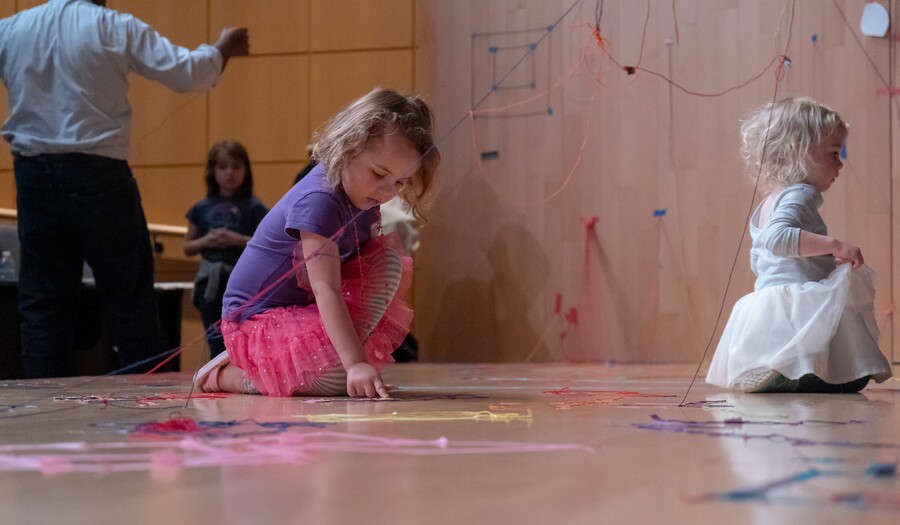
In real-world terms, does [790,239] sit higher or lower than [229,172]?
lower

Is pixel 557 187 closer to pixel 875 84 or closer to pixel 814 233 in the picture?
pixel 875 84

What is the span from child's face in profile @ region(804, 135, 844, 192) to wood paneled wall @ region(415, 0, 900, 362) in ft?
4.33

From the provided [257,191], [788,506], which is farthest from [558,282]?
[788,506]

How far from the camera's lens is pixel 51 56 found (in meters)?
2.33

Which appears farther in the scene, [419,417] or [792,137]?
[792,137]

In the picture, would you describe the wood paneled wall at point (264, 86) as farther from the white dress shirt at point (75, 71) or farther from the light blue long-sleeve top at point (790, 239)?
the light blue long-sleeve top at point (790, 239)

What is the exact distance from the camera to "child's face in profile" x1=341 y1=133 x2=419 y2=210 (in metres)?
1.54

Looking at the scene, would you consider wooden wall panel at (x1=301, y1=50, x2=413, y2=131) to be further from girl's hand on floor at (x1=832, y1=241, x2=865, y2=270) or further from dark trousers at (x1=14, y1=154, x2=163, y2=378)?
girl's hand on floor at (x1=832, y1=241, x2=865, y2=270)

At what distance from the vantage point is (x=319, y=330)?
1.60 m

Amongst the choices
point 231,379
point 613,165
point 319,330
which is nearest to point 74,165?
point 231,379

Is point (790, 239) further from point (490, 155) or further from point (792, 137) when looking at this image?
point (490, 155)

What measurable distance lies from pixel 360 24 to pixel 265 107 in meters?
0.54

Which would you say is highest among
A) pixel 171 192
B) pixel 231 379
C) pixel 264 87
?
pixel 264 87

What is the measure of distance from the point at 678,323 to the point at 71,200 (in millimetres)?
1948
